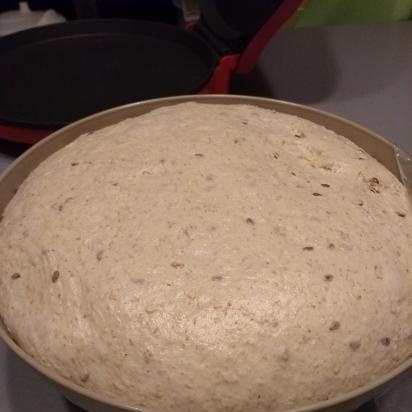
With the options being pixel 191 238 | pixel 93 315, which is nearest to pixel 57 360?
pixel 93 315

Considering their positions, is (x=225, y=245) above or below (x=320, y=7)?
above

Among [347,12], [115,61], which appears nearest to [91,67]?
[115,61]

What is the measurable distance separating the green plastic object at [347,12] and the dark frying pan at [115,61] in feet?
1.86

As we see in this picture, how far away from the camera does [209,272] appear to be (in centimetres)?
52

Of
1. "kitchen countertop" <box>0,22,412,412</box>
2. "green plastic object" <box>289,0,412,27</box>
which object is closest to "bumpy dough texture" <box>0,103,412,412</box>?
"kitchen countertop" <box>0,22,412,412</box>

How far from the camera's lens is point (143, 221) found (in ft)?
1.86

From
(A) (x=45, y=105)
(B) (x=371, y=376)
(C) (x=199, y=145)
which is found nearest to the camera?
A: (B) (x=371, y=376)

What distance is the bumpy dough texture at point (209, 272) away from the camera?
0.50 metres

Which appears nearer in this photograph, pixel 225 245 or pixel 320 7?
pixel 225 245

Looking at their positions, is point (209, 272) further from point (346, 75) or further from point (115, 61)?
point (346, 75)

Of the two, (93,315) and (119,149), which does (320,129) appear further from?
(93,315)

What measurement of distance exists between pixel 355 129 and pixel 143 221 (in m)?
0.30

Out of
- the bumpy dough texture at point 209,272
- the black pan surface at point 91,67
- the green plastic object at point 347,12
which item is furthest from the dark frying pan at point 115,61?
the green plastic object at point 347,12

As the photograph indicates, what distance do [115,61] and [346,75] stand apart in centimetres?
49
